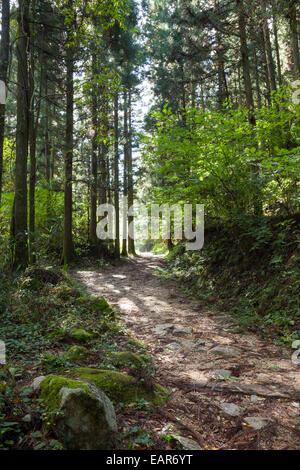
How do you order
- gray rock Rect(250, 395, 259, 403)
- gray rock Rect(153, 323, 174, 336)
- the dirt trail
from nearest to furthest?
the dirt trail
gray rock Rect(250, 395, 259, 403)
gray rock Rect(153, 323, 174, 336)

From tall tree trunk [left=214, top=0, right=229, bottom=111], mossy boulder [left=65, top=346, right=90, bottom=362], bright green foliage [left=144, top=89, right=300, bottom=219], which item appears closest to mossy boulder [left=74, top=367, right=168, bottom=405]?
mossy boulder [left=65, top=346, right=90, bottom=362]

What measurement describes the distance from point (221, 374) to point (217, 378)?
12 cm

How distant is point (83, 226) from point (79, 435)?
15644mm

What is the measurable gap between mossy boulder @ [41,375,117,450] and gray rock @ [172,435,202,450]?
22.6 inches

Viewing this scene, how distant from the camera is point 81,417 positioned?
203cm

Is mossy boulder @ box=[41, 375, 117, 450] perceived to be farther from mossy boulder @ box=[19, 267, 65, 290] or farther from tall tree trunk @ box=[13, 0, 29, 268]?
tall tree trunk @ box=[13, 0, 29, 268]

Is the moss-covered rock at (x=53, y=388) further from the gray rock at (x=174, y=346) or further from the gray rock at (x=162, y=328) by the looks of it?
the gray rock at (x=162, y=328)

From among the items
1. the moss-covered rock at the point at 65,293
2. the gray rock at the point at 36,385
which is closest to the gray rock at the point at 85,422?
the gray rock at the point at 36,385

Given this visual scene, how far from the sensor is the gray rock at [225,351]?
4254 mm

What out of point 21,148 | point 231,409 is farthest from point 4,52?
point 231,409

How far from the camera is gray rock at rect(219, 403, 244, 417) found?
2.81 m

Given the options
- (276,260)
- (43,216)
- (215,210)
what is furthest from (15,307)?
(43,216)

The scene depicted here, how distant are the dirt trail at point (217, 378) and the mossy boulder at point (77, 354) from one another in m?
0.97

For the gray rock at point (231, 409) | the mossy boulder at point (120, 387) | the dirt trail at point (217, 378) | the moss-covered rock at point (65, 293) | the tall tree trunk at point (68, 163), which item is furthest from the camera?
the tall tree trunk at point (68, 163)
